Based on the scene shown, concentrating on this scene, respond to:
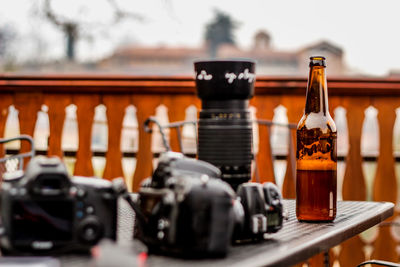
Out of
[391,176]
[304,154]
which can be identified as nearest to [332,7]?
[391,176]

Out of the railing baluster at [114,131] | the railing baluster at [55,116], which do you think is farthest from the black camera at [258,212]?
the railing baluster at [55,116]

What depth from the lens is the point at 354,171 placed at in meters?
2.65

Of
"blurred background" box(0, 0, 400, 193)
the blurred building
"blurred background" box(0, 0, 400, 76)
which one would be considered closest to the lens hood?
"blurred background" box(0, 0, 400, 193)

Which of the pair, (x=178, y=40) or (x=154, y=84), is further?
(x=178, y=40)

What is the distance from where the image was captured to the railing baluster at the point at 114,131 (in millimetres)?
2648

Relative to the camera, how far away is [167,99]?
8.70 feet

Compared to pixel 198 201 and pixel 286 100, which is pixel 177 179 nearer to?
pixel 198 201

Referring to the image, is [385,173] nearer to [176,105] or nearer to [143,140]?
[176,105]

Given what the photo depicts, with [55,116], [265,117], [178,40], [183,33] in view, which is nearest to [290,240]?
[265,117]

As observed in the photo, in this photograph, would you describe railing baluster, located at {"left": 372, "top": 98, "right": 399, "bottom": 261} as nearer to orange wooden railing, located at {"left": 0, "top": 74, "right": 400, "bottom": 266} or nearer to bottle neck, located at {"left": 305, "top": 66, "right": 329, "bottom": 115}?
orange wooden railing, located at {"left": 0, "top": 74, "right": 400, "bottom": 266}

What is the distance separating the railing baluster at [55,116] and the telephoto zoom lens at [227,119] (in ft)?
5.50

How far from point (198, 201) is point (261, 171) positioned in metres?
1.80

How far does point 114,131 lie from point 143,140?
132mm

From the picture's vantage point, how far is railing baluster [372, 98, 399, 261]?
260cm
